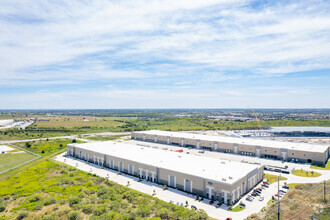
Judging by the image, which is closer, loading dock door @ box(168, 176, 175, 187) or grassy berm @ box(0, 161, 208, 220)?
grassy berm @ box(0, 161, 208, 220)

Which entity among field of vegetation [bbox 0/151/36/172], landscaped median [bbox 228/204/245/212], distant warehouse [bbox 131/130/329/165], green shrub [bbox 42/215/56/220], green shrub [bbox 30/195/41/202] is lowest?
field of vegetation [bbox 0/151/36/172]

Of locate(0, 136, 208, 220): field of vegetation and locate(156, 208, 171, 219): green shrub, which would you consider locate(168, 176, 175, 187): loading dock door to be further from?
locate(156, 208, 171, 219): green shrub

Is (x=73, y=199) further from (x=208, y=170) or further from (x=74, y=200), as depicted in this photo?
(x=208, y=170)

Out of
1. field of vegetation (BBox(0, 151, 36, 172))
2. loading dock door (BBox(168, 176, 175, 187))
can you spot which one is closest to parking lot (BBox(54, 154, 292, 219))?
loading dock door (BBox(168, 176, 175, 187))

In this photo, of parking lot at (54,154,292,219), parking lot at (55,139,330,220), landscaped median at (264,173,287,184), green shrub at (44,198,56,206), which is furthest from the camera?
landscaped median at (264,173,287,184)

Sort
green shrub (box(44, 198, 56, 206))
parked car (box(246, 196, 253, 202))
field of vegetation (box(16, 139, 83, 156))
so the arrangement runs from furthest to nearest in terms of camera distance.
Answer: field of vegetation (box(16, 139, 83, 156)) < parked car (box(246, 196, 253, 202)) < green shrub (box(44, 198, 56, 206))

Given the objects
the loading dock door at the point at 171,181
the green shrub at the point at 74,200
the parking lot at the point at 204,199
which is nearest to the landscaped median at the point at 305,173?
the parking lot at the point at 204,199

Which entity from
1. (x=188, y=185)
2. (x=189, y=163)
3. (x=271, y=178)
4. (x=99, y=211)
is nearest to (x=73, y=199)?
(x=99, y=211)

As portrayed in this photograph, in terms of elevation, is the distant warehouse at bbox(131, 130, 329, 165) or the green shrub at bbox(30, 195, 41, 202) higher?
the distant warehouse at bbox(131, 130, 329, 165)
